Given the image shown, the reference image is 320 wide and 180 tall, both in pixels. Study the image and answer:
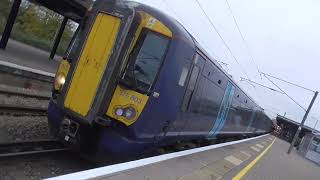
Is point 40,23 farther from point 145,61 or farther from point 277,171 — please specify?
point 145,61

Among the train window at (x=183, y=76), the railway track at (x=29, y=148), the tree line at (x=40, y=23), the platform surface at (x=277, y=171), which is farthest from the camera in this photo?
the tree line at (x=40, y=23)

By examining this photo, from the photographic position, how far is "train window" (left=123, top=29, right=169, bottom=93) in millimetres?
8133

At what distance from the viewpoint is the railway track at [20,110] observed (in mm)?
11062

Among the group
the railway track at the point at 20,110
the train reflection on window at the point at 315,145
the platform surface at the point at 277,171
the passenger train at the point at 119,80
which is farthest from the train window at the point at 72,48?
the train reflection on window at the point at 315,145

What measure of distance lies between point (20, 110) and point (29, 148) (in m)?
3.69

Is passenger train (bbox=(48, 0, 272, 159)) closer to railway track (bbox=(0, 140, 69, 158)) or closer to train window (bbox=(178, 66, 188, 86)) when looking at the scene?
train window (bbox=(178, 66, 188, 86))

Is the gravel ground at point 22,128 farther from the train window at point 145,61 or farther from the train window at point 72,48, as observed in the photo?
the train window at point 145,61

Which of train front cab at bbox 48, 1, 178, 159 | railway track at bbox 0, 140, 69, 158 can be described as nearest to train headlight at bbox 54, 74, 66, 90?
train front cab at bbox 48, 1, 178, 159

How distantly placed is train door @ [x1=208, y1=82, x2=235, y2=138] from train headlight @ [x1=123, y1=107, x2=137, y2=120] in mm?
7765

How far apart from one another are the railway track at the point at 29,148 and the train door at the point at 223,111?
728 cm

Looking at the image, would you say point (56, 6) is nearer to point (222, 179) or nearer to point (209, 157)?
point (209, 157)

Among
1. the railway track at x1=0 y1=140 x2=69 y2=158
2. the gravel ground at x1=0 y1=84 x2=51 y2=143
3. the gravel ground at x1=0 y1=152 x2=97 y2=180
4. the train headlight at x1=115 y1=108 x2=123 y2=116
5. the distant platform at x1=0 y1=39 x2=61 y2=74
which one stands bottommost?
the gravel ground at x1=0 y1=84 x2=51 y2=143

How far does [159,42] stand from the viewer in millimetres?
8406

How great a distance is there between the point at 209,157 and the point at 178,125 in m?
2.02
